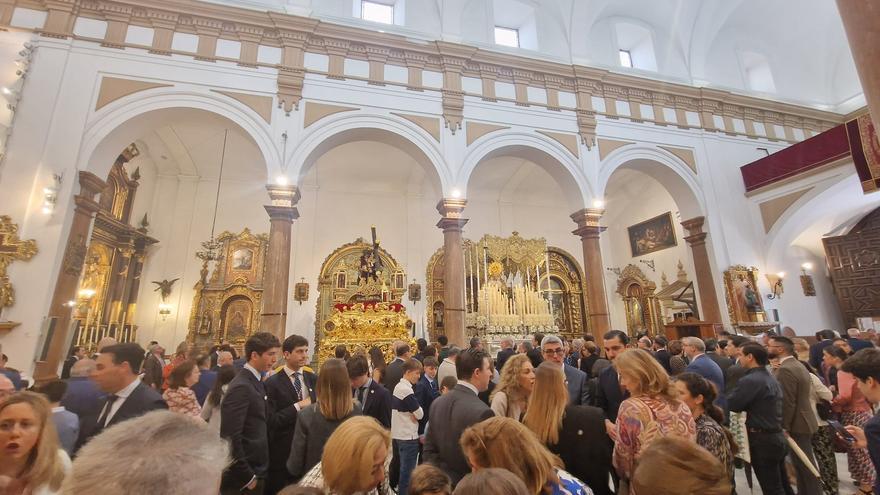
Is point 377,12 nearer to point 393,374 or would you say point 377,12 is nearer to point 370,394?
point 393,374

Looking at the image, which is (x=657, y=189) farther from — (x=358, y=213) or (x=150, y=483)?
(x=150, y=483)

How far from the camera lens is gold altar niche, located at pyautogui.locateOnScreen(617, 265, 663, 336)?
1430 centimetres

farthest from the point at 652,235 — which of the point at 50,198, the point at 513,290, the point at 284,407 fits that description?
the point at 50,198

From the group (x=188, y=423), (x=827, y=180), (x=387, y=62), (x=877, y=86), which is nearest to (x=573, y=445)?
(x=188, y=423)

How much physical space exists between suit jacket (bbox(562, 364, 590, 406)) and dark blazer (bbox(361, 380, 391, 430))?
1.57 metres

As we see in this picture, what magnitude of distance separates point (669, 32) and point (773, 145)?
4.84 m

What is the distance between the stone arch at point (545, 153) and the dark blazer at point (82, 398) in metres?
8.20

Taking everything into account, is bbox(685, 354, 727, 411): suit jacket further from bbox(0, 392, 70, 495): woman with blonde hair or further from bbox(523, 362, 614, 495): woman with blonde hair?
bbox(0, 392, 70, 495): woman with blonde hair

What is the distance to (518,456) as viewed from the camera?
1489 millimetres

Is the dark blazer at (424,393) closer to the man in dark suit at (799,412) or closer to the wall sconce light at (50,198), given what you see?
the man in dark suit at (799,412)

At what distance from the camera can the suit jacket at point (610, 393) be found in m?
3.24

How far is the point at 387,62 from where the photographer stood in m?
9.61

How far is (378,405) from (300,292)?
398 inches

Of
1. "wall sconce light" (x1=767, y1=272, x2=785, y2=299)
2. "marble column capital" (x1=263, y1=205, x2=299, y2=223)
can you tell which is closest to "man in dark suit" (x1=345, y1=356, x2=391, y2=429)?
"marble column capital" (x1=263, y1=205, x2=299, y2=223)
